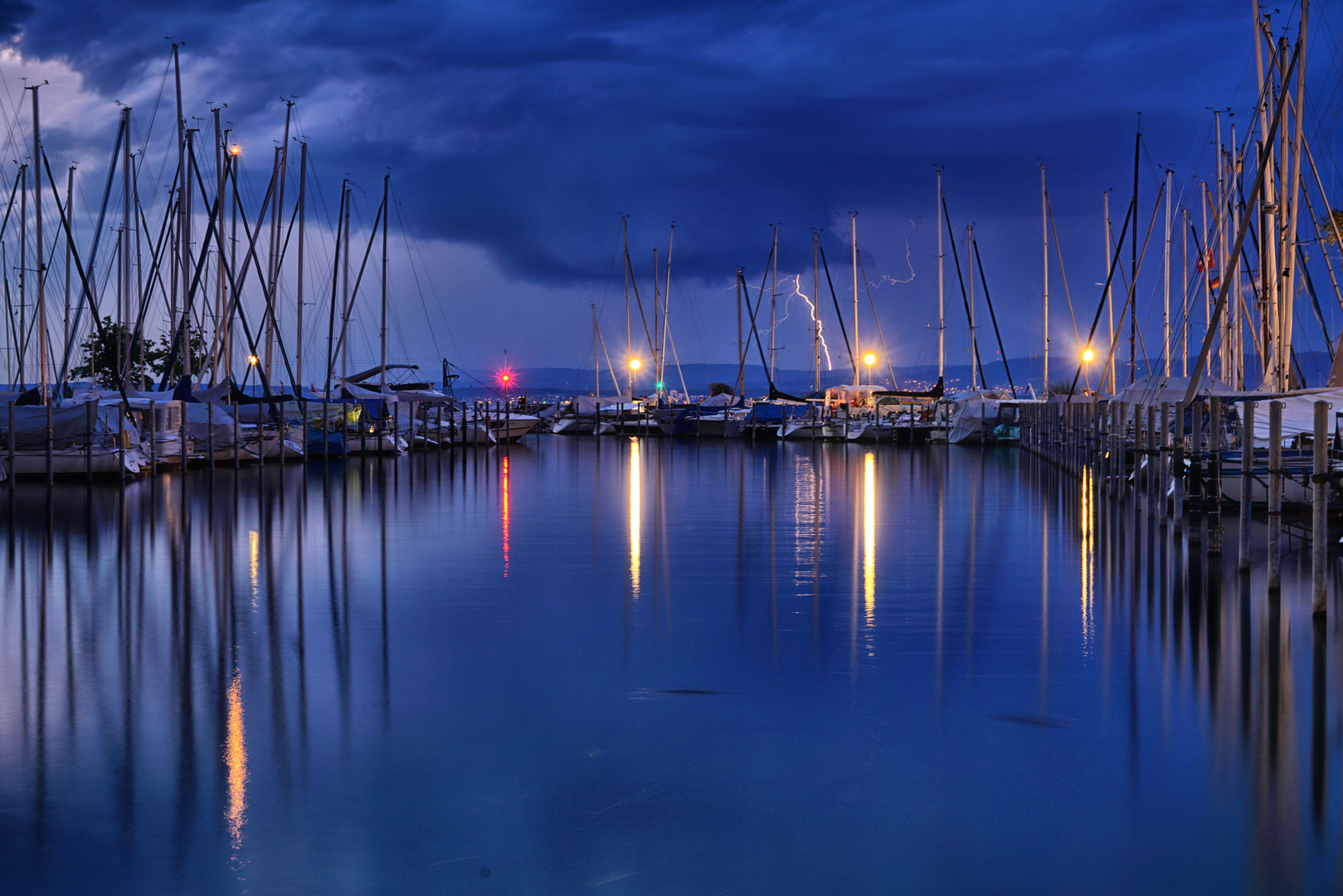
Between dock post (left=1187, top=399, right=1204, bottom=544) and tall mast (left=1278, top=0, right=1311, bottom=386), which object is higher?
tall mast (left=1278, top=0, right=1311, bottom=386)

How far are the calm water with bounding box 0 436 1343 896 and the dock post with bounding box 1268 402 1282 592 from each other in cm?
53

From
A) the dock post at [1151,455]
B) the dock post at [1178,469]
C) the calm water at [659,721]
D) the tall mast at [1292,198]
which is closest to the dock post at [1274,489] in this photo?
the calm water at [659,721]

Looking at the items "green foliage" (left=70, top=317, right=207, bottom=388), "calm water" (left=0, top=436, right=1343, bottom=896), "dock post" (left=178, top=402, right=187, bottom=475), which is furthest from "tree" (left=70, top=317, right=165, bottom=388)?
"calm water" (left=0, top=436, right=1343, bottom=896)

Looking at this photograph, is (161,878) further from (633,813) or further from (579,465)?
(579,465)

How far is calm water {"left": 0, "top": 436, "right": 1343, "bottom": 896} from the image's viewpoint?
5852mm

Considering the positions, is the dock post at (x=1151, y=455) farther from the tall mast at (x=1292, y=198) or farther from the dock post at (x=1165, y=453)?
the tall mast at (x=1292, y=198)

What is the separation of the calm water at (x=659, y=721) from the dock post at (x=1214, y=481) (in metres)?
0.53

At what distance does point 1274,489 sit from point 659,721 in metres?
7.26

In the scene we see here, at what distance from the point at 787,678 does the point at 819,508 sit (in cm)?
1477

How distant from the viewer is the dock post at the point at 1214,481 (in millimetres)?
15783

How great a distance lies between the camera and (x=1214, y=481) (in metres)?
20.2

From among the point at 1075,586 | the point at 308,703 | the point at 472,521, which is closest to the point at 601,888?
the point at 308,703

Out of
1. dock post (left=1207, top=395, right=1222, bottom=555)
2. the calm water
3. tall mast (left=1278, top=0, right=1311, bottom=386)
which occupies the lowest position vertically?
the calm water

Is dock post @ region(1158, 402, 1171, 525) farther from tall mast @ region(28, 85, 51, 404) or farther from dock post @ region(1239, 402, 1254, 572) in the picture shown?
tall mast @ region(28, 85, 51, 404)
